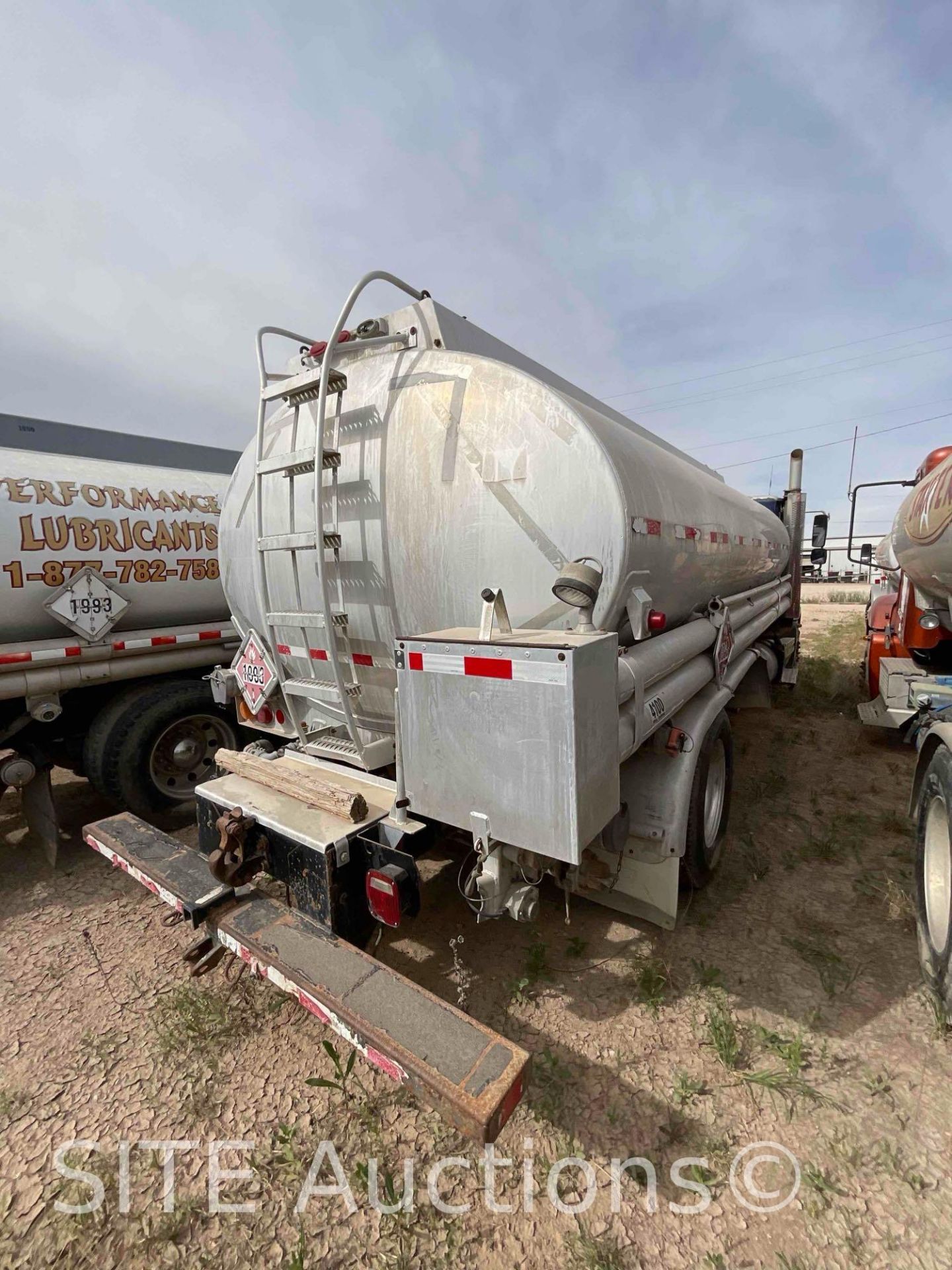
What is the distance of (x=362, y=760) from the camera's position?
2918 mm

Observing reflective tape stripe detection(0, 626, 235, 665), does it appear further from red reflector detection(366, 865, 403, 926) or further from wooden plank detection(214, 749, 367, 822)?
red reflector detection(366, 865, 403, 926)

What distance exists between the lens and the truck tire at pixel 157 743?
4.21 m

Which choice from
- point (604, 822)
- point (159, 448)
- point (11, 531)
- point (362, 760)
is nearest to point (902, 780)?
point (604, 822)

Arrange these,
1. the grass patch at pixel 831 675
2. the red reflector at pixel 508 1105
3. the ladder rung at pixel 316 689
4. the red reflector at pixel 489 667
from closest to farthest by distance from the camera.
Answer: the red reflector at pixel 508 1105, the red reflector at pixel 489 667, the ladder rung at pixel 316 689, the grass patch at pixel 831 675

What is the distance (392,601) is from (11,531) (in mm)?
3253

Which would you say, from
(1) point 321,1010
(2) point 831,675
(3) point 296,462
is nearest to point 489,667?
(1) point 321,1010

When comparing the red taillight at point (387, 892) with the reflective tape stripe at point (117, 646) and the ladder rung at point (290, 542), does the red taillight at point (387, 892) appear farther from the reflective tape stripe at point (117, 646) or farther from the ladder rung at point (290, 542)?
the reflective tape stripe at point (117, 646)

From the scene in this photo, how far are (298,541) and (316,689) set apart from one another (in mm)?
841

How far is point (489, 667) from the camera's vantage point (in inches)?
75.0

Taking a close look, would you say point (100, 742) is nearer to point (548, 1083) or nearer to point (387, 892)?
point (387, 892)

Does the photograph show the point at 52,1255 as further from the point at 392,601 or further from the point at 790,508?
the point at 790,508

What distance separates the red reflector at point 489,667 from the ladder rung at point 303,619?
3.26 ft

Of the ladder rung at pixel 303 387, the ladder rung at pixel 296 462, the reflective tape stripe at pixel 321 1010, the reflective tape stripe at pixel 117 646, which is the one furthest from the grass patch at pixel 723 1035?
the reflective tape stripe at pixel 117 646

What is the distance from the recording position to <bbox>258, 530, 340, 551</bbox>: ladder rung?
2678 mm
